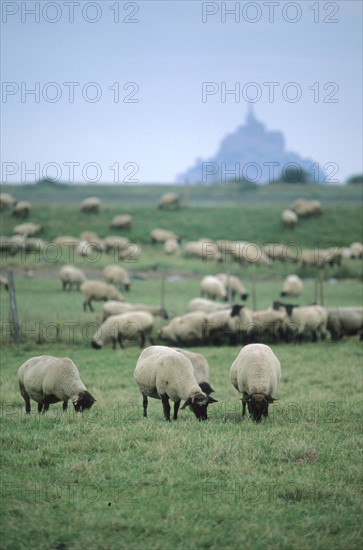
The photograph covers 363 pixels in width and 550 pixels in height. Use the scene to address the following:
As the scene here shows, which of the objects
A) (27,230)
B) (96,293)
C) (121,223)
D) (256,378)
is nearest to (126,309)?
(96,293)

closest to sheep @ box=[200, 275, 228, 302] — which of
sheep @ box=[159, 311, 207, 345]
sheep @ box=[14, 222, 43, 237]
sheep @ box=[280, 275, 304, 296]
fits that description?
sheep @ box=[280, 275, 304, 296]

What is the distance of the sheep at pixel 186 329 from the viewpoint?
69.8 feet

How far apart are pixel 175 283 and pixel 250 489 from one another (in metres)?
Result: 23.6

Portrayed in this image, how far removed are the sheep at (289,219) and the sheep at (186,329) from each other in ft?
81.4

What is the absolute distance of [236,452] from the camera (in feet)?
27.4

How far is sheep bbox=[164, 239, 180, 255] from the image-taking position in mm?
38713

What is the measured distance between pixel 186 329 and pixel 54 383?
10.3 m

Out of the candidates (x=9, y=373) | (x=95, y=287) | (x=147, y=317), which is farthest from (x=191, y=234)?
(x=9, y=373)

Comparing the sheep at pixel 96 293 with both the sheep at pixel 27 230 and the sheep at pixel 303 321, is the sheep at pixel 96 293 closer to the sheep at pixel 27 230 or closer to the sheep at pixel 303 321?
the sheep at pixel 303 321

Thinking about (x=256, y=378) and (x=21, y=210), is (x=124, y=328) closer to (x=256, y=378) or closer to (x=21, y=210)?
(x=256, y=378)

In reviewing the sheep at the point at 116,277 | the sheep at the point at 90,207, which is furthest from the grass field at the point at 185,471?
the sheep at the point at 90,207

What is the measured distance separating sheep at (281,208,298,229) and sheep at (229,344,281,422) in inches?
1350

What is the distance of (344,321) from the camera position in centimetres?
2219

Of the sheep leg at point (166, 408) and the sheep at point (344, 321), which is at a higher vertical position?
the sheep at point (344, 321)
